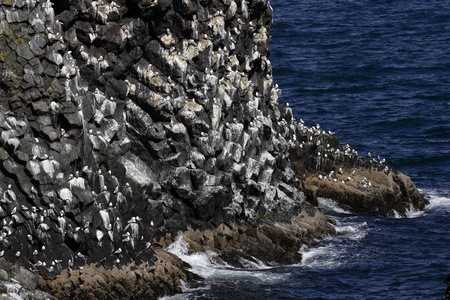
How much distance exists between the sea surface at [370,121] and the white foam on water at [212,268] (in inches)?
2.4

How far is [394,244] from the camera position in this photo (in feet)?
212

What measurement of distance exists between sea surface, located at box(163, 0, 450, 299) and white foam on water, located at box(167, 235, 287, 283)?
2.4 inches

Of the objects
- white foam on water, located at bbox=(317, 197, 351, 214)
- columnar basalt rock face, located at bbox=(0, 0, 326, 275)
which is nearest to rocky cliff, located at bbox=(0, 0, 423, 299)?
columnar basalt rock face, located at bbox=(0, 0, 326, 275)

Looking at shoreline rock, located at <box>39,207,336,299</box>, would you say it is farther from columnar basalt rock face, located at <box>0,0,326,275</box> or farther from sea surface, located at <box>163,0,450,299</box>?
sea surface, located at <box>163,0,450,299</box>

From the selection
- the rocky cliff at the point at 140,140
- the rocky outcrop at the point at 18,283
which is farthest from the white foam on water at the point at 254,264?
the rocky outcrop at the point at 18,283

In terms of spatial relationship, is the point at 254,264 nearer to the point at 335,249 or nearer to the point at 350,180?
the point at 335,249

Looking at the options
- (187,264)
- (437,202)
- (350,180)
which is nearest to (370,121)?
(437,202)

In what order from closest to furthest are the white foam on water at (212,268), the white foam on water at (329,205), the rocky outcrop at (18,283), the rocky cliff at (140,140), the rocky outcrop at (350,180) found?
the rocky outcrop at (18,283), the rocky cliff at (140,140), the white foam on water at (212,268), the white foam on water at (329,205), the rocky outcrop at (350,180)

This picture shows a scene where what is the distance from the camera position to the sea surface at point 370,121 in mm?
57750

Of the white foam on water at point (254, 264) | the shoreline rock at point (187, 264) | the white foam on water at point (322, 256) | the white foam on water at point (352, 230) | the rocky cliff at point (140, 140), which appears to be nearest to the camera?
the rocky cliff at point (140, 140)

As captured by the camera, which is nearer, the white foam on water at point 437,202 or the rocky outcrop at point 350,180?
the rocky outcrop at point 350,180

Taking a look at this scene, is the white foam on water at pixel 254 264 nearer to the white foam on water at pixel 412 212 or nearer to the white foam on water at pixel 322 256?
the white foam on water at pixel 322 256

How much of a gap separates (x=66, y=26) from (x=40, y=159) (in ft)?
24.9

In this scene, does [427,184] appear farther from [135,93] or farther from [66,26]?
[66,26]
